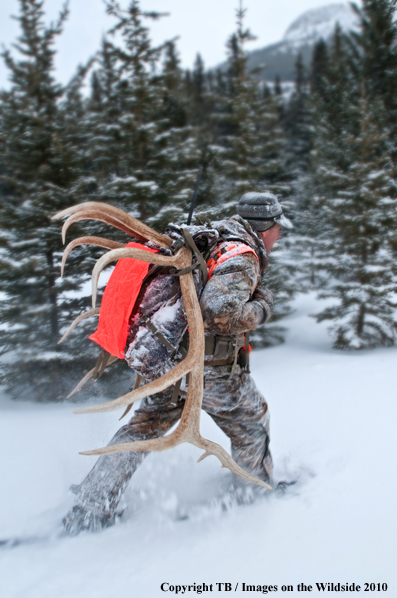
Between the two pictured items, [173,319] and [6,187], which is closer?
[173,319]

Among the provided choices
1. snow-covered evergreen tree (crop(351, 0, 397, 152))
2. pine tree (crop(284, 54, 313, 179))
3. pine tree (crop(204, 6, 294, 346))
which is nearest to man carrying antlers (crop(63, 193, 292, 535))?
pine tree (crop(204, 6, 294, 346))

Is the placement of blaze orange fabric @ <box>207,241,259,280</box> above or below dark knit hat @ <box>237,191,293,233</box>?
below

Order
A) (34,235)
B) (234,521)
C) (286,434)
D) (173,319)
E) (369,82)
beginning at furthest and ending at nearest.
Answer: (369,82), (34,235), (286,434), (234,521), (173,319)

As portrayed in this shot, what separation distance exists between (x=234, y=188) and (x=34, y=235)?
4.51 metres

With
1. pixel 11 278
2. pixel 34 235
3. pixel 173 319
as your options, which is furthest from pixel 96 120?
pixel 173 319

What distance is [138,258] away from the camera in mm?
2336

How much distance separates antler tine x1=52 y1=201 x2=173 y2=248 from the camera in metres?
2.26

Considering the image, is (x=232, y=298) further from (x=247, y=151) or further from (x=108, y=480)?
(x=247, y=151)

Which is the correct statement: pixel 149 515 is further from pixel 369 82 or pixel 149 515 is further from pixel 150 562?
pixel 369 82

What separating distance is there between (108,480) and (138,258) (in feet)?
4.91

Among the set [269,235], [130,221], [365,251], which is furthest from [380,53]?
[130,221]

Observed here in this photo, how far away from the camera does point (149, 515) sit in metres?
2.85

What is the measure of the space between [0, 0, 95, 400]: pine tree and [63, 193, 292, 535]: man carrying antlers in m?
3.18

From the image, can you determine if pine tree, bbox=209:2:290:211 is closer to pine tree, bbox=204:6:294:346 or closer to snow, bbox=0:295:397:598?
pine tree, bbox=204:6:294:346
